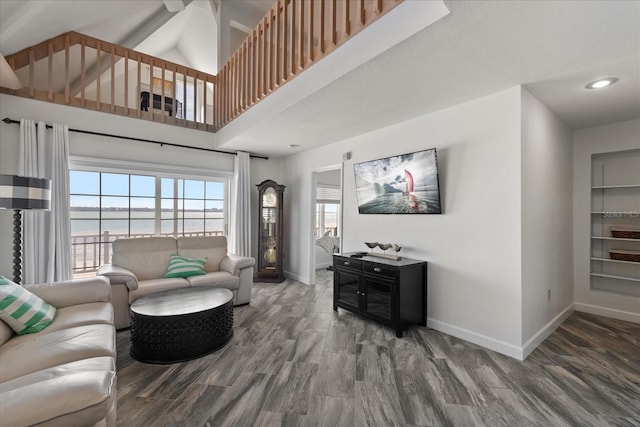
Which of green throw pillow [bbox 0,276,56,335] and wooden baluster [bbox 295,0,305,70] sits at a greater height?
wooden baluster [bbox 295,0,305,70]

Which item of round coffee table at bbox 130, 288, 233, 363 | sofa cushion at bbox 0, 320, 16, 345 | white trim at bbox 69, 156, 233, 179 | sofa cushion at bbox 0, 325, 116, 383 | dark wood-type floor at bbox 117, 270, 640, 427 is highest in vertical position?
white trim at bbox 69, 156, 233, 179

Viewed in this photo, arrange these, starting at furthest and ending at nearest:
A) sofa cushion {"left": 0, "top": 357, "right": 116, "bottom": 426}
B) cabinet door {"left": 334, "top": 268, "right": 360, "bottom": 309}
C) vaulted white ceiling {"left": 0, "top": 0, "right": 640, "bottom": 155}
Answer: cabinet door {"left": 334, "top": 268, "right": 360, "bottom": 309} < vaulted white ceiling {"left": 0, "top": 0, "right": 640, "bottom": 155} < sofa cushion {"left": 0, "top": 357, "right": 116, "bottom": 426}

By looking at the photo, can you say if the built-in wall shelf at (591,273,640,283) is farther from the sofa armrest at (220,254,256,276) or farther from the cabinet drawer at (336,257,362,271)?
the sofa armrest at (220,254,256,276)

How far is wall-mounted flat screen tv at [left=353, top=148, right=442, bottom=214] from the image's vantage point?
2979mm

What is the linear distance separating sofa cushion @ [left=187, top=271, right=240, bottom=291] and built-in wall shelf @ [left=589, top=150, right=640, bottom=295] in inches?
177

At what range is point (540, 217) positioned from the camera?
2.78 meters

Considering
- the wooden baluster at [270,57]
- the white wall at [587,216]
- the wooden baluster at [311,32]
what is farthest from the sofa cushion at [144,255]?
the white wall at [587,216]

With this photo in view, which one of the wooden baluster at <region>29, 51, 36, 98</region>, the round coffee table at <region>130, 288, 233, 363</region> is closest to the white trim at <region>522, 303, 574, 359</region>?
the round coffee table at <region>130, 288, 233, 363</region>

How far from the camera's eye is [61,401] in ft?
3.21

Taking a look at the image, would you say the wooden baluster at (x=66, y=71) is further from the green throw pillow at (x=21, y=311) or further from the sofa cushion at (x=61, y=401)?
the sofa cushion at (x=61, y=401)

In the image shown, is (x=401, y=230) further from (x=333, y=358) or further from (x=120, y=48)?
(x=120, y=48)

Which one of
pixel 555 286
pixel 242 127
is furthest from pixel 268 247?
pixel 555 286

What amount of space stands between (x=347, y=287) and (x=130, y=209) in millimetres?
3311

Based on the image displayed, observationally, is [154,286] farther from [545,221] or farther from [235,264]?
[545,221]
